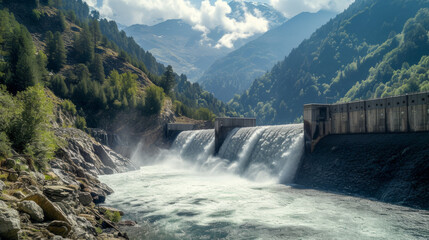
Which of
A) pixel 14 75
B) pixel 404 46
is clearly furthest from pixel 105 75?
pixel 404 46

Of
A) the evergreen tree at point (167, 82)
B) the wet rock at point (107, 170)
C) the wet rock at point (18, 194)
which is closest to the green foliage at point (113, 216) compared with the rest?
the wet rock at point (18, 194)

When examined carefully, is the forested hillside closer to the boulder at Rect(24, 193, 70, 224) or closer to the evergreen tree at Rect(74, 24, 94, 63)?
the evergreen tree at Rect(74, 24, 94, 63)

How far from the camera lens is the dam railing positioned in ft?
81.0

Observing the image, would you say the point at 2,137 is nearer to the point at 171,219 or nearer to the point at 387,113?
the point at 171,219

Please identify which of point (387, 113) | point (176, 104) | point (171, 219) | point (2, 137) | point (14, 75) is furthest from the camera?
point (176, 104)

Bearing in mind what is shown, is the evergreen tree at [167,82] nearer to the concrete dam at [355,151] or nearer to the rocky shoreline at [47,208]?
the concrete dam at [355,151]

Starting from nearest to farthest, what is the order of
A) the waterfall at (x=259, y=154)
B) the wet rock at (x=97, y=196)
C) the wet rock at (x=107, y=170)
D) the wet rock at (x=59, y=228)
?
A: the wet rock at (x=59, y=228)
the wet rock at (x=97, y=196)
the waterfall at (x=259, y=154)
the wet rock at (x=107, y=170)

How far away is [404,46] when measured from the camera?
170125mm

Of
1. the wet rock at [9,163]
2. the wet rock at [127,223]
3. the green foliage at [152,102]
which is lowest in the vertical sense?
the wet rock at [127,223]

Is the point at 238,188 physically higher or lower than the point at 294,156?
lower

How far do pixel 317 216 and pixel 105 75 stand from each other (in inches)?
3665

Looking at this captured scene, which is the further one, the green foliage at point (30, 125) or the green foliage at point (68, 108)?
the green foliage at point (68, 108)

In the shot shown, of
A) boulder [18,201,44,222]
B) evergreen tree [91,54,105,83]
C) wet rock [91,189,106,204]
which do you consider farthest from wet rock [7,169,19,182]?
evergreen tree [91,54,105,83]

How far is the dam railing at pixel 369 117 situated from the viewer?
24688mm
